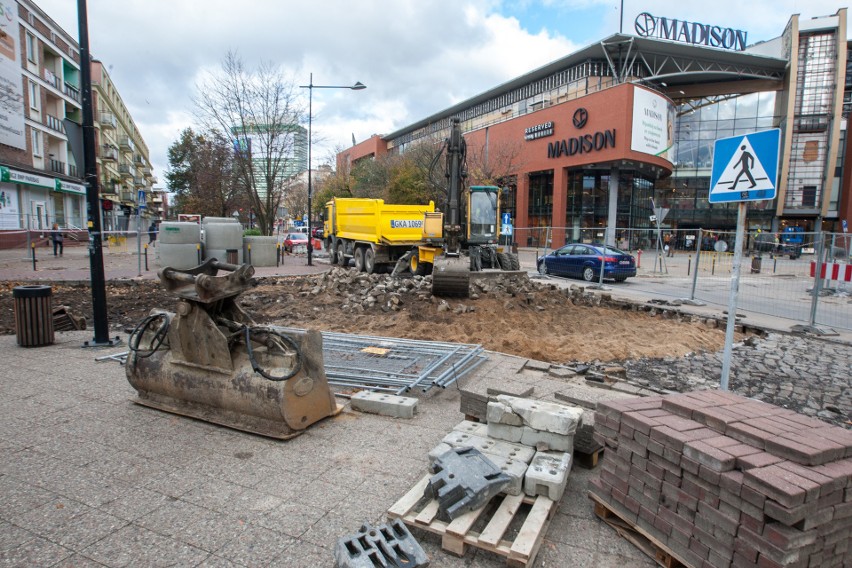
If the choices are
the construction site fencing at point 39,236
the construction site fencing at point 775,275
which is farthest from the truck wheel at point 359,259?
the construction site fencing at point 775,275

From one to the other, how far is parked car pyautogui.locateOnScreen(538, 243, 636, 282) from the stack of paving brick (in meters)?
14.4

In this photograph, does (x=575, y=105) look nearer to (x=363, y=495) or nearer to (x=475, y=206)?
(x=475, y=206)

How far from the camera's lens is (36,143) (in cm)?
3494

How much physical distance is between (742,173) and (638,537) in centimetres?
370

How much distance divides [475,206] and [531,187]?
33659 millimetres

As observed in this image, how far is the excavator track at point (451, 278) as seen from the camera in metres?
11.2

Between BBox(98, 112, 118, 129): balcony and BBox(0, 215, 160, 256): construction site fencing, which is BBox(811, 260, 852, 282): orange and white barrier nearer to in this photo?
BBox(0, 215, 160, 256): construction site fencing

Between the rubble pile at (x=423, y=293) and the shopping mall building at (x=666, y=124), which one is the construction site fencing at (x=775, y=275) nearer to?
the rubble pile at (x=423, y=293)

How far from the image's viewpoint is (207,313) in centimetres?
445

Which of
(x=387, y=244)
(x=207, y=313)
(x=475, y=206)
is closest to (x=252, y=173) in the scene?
(x=387, y=244)

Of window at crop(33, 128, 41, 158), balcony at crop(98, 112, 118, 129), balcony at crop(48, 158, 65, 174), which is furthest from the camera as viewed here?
balcony at crop(98, 112, 118, 129)

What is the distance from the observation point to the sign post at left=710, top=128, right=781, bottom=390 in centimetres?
454

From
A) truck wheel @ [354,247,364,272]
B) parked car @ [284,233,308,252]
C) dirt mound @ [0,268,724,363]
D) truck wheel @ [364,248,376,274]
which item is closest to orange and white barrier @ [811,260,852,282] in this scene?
dirt mound @ [0,268,724,363]

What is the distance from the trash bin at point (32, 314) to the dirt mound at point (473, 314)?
1727mm
